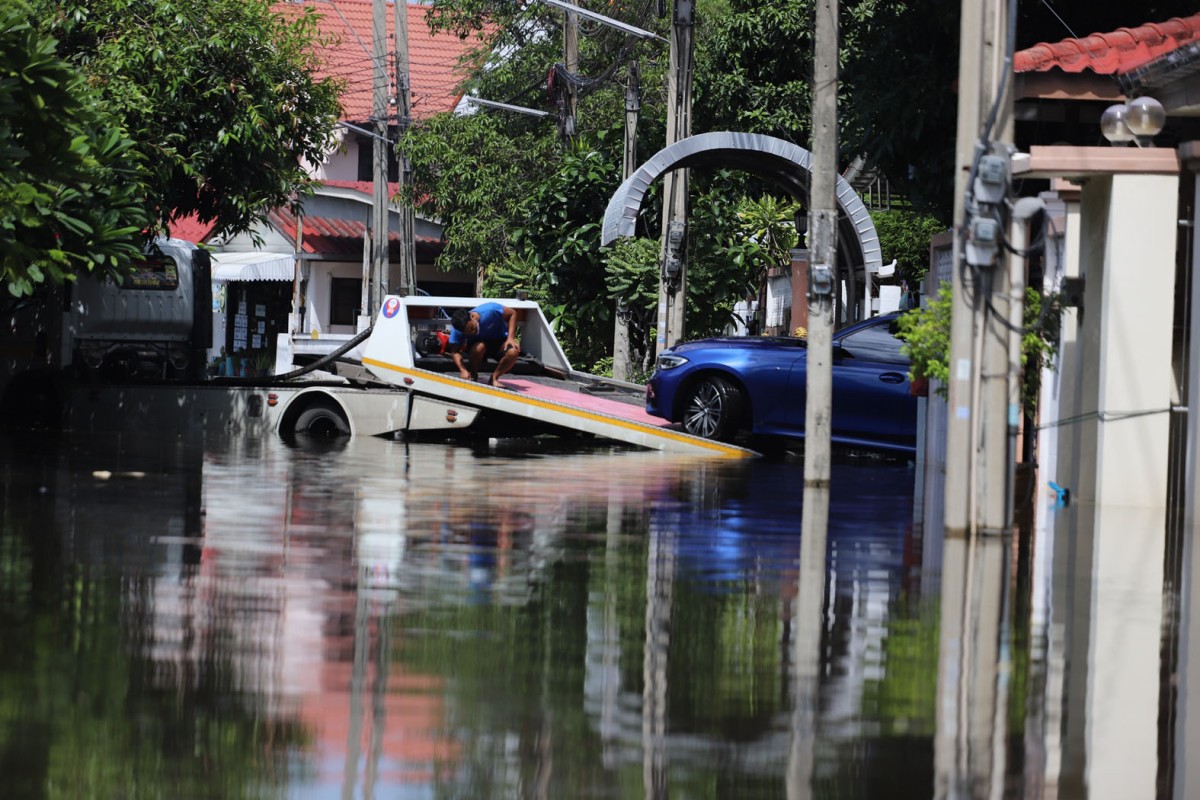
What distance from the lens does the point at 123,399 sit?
23.7 metres

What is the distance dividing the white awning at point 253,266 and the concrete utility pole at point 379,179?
232 cm

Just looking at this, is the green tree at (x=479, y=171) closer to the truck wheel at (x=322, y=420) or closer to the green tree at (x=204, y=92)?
the green tree at (x=204, y=92)

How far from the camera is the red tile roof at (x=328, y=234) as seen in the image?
49.1m

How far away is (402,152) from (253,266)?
177 inches

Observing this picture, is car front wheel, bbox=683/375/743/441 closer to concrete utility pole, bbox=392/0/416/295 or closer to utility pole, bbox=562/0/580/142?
utility pole, bbox=562/0/580/142

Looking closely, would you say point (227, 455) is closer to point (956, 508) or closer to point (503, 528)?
point (503, 528)

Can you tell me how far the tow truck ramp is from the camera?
70.5ft

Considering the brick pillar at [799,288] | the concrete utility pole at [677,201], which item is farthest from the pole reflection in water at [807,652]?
the brick pillar at [799,288]

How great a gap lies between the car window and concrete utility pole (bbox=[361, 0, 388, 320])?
687 inches

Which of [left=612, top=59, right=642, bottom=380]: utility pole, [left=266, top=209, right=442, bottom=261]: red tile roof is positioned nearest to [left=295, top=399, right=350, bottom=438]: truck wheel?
[left=612, top=59, right=642, bottom=380]: utility pole

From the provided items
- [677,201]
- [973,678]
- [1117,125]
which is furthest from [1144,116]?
[677,201]

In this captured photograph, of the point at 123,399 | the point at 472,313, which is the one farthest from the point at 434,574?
the point at 123,399

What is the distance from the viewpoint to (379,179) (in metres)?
40.0

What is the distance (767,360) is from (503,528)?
8596mm
